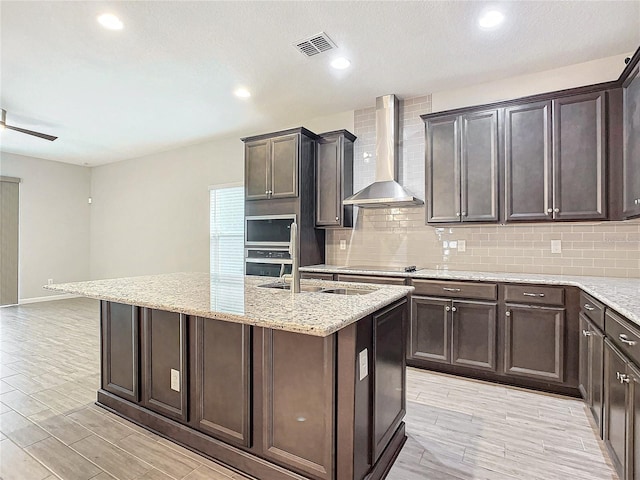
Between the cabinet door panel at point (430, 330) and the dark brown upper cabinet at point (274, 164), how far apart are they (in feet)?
6.38

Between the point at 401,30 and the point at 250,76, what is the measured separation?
5.15ft

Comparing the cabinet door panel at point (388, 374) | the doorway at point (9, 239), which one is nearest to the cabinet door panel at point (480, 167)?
the cabinet door panel at point (388, 374)

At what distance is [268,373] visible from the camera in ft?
5.77

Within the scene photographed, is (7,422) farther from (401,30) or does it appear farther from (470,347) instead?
(401,30)

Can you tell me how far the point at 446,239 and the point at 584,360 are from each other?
1.67 metres

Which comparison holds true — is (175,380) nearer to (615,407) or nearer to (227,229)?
(615,407)

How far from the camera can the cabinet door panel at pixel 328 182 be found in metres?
4.20

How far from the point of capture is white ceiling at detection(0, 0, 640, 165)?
97.4 inches

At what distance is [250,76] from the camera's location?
3.47 meters

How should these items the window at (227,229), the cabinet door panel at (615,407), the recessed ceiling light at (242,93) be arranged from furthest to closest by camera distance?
the window at (227,229)
the recessed ceiling light at (242,93)
the cabinet door panel at (615,407)

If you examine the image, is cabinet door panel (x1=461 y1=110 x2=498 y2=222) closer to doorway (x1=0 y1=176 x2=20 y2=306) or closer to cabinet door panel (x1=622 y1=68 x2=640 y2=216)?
cabinet door panel (x1=622 y1=68 x2=640 y2=216)

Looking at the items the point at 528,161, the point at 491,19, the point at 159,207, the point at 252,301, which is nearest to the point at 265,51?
the point at 491,19

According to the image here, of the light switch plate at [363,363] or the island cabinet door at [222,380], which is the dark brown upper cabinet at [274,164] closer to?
the island cabinet door at [222,380]

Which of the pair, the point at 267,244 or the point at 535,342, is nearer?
the point at 535,342
